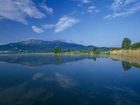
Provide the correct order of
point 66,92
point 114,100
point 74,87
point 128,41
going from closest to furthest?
point 114,100
point 66,92
point 74,87
point 128,41

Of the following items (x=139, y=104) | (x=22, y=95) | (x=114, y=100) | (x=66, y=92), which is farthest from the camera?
(x=66, y=92)

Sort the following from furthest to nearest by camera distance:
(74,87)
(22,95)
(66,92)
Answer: (74,87) < (66,92) < (22,95)

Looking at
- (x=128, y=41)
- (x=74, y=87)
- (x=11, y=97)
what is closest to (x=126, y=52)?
(x=128, y=41)

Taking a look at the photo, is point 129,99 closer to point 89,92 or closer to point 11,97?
point 89,92

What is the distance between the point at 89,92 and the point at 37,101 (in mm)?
7283

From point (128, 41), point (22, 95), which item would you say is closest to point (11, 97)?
point (22, 95)

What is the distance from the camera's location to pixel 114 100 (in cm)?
2100

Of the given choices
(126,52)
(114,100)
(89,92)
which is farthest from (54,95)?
(126,52)

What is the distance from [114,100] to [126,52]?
109756mm

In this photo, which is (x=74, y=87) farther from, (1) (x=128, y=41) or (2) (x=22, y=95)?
(1) (x=128, y=41)

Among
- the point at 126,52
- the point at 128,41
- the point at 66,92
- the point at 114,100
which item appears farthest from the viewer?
the point at 128,41

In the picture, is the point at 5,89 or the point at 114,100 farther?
the point at 5,89

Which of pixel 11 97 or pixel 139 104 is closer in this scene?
pixel 139 104

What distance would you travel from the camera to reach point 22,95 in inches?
907
